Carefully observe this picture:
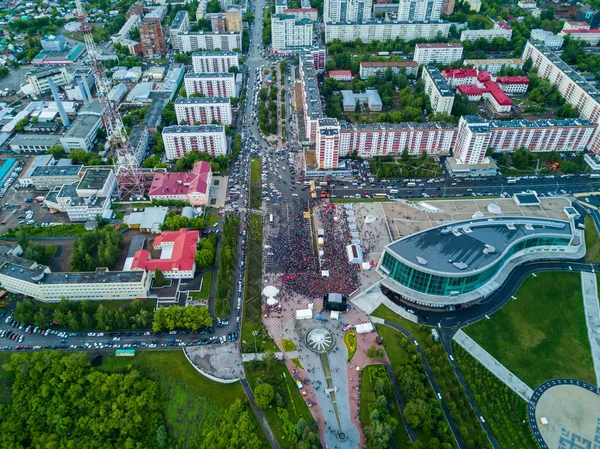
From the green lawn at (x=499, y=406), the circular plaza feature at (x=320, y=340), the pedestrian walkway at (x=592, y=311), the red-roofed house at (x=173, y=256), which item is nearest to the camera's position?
the green lawn at (x=499, y=406)

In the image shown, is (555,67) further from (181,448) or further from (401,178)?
(181,448)

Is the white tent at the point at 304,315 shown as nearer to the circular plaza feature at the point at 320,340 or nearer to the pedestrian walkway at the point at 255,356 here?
the circular plaza feature at the point at 320,340

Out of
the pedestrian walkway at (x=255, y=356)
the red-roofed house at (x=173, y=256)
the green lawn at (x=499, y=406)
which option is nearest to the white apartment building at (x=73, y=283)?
the red-roofed house at (x=173, y=256)

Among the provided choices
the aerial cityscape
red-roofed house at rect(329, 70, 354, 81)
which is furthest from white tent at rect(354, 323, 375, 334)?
red-roofed house at rect(329, 70, 354, 81)

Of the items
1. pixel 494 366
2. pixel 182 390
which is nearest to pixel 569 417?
pixel 494 366

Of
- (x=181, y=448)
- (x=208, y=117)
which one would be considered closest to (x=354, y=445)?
(x=181, y=448)

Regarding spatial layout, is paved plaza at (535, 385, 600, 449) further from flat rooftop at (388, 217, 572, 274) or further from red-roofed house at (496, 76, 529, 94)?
red-roofed house at (496, 76, 529, 94)
